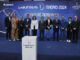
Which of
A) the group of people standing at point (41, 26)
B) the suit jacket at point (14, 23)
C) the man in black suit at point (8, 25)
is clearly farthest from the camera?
the man in black suit at point (8, 25)

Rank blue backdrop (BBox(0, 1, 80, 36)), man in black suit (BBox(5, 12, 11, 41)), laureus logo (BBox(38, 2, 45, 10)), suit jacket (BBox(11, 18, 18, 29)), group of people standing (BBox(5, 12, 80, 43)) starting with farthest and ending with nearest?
1. laureus logo (BBox(38, 2, 45, 10))
2. blue backdrop (BBox(0, 1, 80, 36))
3. man in black suit (BBox(5, 12, 11, 41))
4. suit jacket (BBox(11, 18, 18, 29))
5. group of people standing (BBox(5, 12, 80, 43))

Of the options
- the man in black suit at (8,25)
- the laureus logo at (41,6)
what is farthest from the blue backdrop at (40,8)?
the man in black suit at (8,25)

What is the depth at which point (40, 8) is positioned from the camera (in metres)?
11.4

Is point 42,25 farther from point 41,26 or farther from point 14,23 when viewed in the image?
point 14,23

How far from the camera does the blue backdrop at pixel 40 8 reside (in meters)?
11.1

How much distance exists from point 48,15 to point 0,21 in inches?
133

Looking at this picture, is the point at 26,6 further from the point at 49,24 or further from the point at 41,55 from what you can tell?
the point at 41,55

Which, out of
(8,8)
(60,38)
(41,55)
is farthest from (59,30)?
(41,55)

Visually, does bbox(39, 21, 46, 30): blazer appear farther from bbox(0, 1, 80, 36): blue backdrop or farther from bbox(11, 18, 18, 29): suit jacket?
bbox(11, 18, 18, 29): suit jacket

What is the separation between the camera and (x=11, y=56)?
6281mm

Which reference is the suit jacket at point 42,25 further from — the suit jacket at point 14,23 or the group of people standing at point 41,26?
the suit jacket at point 14,23

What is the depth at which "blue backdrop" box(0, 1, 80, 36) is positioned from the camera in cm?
1109

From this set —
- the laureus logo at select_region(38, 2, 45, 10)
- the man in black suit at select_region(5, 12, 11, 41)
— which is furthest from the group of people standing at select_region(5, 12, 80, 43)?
the laureus logo at select_region(38, 2, 45, 10)

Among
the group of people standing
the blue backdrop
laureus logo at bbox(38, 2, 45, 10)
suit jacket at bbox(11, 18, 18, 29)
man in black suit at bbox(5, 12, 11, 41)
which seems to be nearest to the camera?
the group of people standing
